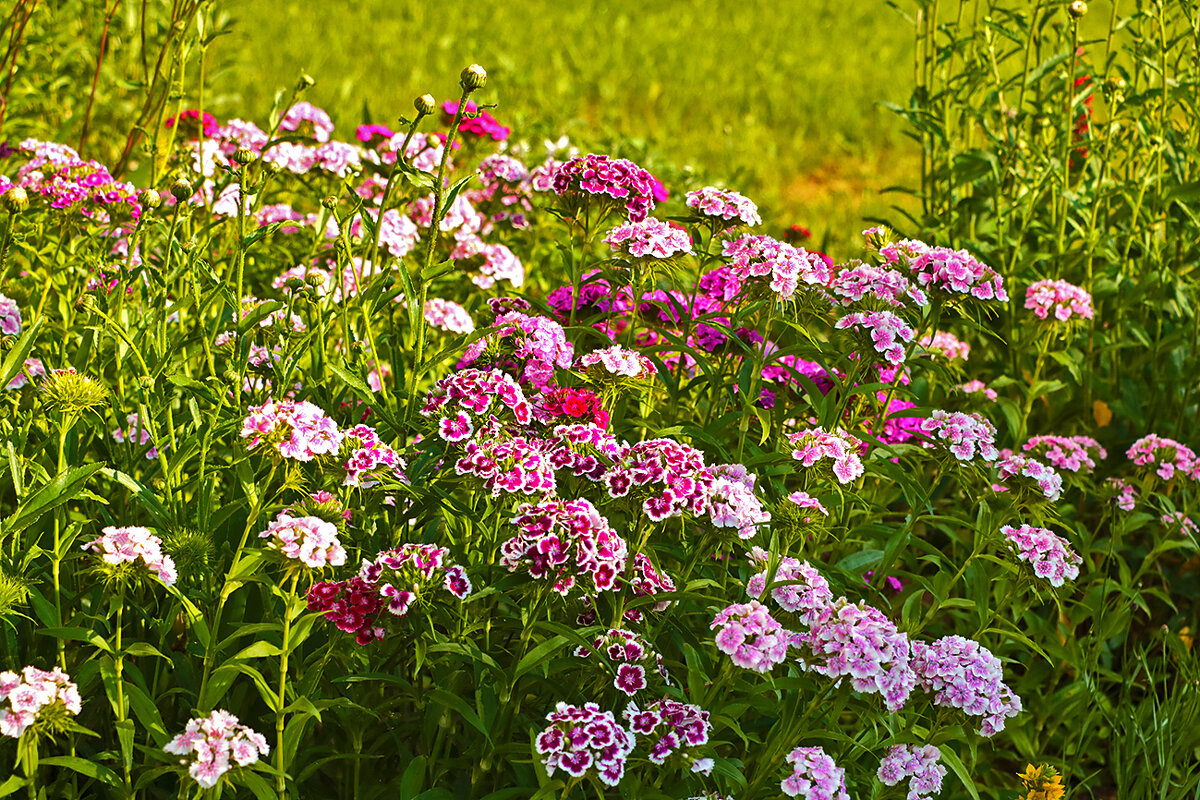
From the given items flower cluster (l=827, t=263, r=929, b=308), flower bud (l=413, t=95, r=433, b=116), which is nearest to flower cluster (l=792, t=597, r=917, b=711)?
flower cluster (l=827, t=263, r=929, b=308)

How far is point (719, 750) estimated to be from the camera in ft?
6.43

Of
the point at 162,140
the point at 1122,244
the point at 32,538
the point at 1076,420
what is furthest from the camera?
the point at 1122,244

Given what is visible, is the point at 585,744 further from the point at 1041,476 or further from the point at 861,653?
the point at 1041,476

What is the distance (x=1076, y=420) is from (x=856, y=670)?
2.19m

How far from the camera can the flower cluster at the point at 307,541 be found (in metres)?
1.60

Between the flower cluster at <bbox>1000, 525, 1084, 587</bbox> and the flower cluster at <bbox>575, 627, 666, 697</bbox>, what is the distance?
2.36 feet

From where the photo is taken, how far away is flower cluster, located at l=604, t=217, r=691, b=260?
2.17m

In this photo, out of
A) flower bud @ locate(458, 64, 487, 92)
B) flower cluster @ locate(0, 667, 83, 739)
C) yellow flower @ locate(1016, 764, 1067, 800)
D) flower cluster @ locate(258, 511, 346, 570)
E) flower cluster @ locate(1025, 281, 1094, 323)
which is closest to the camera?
flower cluster @ locate(0, 667, 83, 739)

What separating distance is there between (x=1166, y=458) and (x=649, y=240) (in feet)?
4.78

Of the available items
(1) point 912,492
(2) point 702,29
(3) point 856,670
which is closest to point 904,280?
(1) point 912,492

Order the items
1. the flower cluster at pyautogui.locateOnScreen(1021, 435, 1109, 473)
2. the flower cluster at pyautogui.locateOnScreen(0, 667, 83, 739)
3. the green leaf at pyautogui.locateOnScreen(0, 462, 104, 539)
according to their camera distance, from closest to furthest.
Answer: the flower cluster at pyautogui.locateOnScreen(0, 667, 83, 739)
the green leaf at pyautogui.locateOnScreen(0, 462, 104, 539)
the flower cluster at pyautogui.locateOnScreen(1021, 435, 1109, 473)

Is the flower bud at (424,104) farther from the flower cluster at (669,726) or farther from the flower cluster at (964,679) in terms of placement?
the flower cluster at (964,679)

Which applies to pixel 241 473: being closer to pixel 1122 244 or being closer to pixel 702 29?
pixel 1122 244

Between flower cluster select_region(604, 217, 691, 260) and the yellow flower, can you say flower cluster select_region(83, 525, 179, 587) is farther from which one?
the yellow flower
